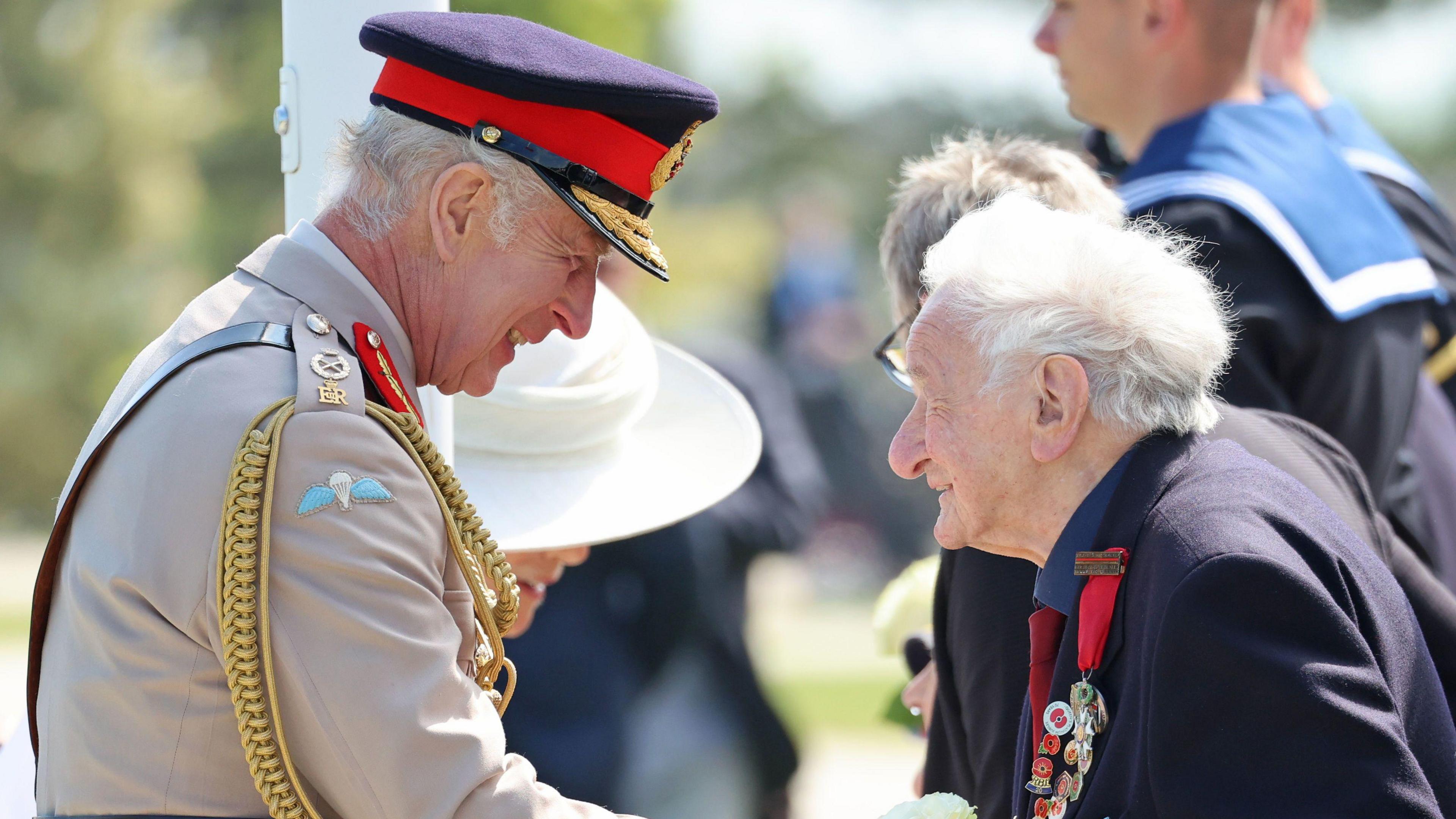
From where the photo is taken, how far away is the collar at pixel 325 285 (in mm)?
2127

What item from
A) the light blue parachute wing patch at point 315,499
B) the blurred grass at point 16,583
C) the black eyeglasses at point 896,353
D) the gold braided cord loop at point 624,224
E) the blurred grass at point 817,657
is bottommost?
the blurred grass at point 16,583

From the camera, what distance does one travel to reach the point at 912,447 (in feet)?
7.75

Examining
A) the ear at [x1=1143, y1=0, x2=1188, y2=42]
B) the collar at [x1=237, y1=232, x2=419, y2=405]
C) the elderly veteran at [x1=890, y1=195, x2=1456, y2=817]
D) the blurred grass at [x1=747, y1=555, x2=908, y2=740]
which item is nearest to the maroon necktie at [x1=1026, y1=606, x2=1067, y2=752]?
the elderly veteran at [x1=890, y1=195, x2=1456, y2=817]

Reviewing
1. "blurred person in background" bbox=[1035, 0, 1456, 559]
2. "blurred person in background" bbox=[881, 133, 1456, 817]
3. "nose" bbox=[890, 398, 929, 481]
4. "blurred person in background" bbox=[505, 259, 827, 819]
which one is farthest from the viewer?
"blurred person in background" bbox=[505, 259, 827, 819]

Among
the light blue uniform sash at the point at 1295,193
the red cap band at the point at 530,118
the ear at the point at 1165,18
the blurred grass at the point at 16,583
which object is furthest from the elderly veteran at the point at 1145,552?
the blurred grass at the point at 16,583

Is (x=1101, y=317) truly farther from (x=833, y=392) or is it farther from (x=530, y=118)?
(x=833, y=392)

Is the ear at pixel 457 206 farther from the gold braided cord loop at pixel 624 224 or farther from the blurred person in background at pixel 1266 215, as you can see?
the blurred person in background at pixel 1266 215

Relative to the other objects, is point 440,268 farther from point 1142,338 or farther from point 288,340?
point 1142,338

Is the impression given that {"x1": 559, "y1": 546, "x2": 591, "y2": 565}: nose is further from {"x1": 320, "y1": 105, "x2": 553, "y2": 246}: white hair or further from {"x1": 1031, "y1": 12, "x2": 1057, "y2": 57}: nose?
{"x1": 1031, "y1": 12, "x2": 1057, "y2": 57}: nose

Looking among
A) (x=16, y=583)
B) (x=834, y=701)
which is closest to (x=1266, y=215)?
(x=834, y=701)

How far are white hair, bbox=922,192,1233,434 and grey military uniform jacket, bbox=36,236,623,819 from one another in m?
0.90

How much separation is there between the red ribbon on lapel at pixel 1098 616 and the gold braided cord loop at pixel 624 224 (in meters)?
0.86

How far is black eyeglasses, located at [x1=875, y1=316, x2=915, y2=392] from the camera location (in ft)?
9.54

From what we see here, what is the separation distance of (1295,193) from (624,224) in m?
2.14
